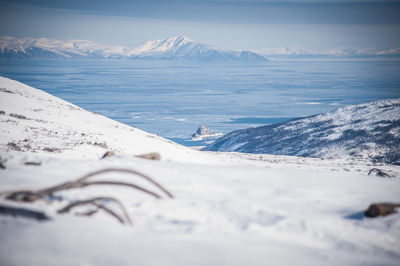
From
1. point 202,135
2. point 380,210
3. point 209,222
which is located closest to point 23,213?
point 209,222

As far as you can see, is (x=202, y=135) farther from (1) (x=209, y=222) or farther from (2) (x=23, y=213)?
(2) (x=23, y=213)

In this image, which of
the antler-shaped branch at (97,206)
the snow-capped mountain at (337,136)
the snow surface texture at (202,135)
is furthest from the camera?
the snow surface texture at (202,135)

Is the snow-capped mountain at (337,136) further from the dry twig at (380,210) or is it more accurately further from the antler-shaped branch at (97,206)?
the antler-shaped branch at (97,206)

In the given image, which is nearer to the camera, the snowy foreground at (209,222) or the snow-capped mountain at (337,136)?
the snowy foreground at (209,222)

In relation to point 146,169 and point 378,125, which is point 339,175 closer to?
point 146,169

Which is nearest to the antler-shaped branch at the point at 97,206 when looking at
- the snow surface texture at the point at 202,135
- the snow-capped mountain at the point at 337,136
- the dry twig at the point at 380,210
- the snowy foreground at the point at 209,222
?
the snowy foreground at the point at 209,222

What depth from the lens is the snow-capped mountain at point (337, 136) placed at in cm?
5550

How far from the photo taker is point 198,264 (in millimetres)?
3617

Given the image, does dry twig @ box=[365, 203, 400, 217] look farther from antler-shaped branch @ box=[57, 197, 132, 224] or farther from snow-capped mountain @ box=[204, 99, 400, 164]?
snow-capped mountain @ box=[204, 99, 400, 164]

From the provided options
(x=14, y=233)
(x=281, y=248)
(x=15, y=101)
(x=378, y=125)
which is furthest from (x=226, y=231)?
(x=378, y=125)

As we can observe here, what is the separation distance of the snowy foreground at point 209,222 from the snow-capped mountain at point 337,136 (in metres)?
50.1

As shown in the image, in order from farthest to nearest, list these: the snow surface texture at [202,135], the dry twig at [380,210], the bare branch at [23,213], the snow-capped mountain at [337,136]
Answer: the snow surface texture at [202,135], the snow-capped mountain at [337,136], the dry twig at [380,210], the bare branch at [23,213]

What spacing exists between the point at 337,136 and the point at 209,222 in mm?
65622

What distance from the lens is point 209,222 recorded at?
495 cm
